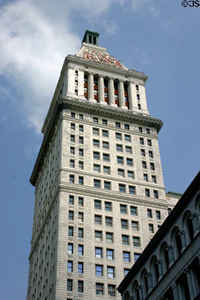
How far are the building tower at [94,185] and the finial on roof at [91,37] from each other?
30.7 m

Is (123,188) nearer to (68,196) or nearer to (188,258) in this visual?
(68,196)

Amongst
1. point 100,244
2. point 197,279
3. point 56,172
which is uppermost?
point 56,172

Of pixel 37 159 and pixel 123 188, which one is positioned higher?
pixel 37 159

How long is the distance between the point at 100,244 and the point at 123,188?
14.7 meters

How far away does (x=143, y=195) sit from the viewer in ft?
310

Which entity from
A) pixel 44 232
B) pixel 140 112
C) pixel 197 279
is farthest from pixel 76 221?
pixel 197 279

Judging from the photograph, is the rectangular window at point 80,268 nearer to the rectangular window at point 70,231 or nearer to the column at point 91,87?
the rectangular window at point 70,231

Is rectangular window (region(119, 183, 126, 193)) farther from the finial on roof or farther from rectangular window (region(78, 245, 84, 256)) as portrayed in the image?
the finial on roof

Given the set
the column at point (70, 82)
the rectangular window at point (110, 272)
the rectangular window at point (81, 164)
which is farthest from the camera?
the column at point (70, 82)

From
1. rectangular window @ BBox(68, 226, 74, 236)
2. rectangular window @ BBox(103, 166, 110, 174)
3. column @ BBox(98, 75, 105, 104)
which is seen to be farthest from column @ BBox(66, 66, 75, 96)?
rectangular window @ BBox(68, 226, 74, 236)

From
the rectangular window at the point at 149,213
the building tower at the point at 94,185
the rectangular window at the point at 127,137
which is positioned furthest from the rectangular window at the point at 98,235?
the rectangular window at the point at 127,137

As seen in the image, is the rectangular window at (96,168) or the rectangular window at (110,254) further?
the rectangular window at (96,168)

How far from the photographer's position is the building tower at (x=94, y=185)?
263 ft

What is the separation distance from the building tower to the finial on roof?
30689mm
